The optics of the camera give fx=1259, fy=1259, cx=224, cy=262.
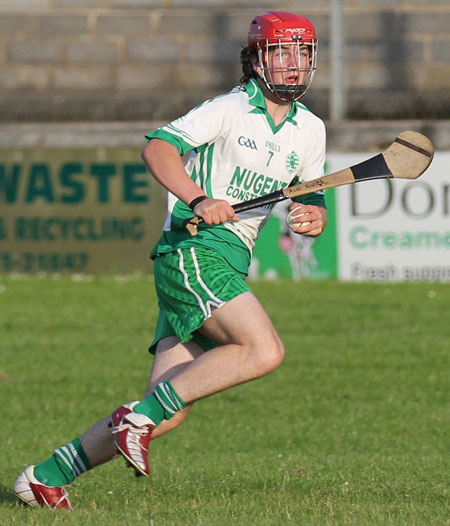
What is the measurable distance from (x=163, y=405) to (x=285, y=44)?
1611 mm

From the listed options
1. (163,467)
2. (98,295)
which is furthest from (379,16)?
(163,467)

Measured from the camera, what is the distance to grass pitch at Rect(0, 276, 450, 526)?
5.39 meters

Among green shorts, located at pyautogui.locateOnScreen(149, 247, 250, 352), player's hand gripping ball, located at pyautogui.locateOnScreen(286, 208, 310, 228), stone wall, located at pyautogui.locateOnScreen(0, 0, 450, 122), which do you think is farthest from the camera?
stone wall, located at pyautogui.locateOnScreen(0, 0, 450, 122)

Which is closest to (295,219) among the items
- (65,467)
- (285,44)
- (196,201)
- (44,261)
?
(196,201)

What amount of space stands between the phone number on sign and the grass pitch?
15 cm

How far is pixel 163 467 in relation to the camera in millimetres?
6926

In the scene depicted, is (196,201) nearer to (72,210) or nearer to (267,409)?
(267,409)

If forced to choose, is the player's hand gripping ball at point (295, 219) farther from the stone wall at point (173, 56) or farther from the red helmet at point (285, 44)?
the stone wall at point (173, 56)

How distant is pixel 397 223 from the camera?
13.4m

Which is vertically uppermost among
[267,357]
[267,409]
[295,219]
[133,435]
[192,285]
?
[295,219]

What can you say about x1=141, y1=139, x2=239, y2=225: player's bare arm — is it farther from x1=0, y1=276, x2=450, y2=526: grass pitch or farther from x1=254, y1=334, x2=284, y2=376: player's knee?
x1=0, y1=276, x2=450, y2=526: grass pitch

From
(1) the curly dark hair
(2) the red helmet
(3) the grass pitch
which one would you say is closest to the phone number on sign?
(3) the grass pitch

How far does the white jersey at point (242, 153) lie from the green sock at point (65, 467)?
105 cm

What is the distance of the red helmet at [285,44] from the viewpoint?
5.36 meters
